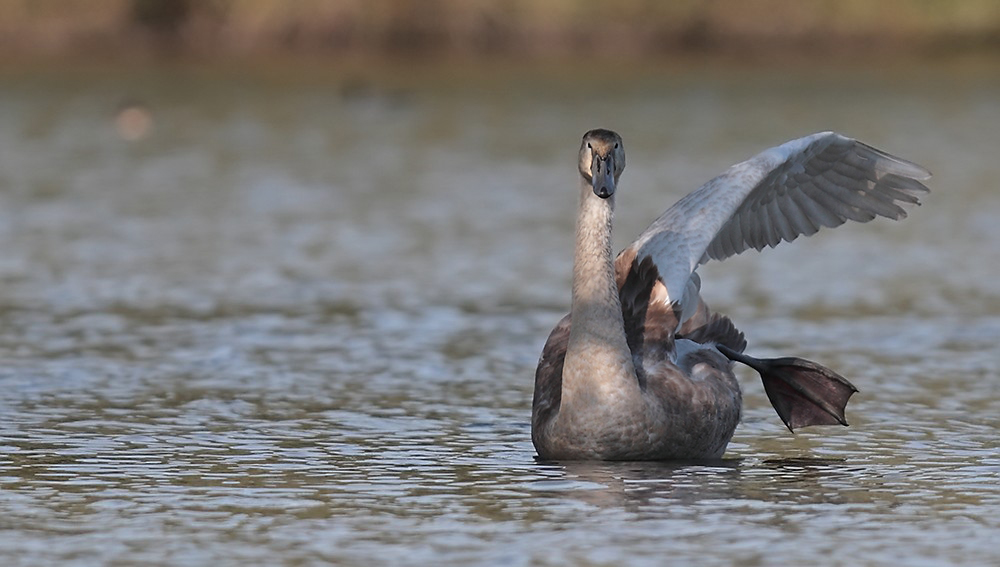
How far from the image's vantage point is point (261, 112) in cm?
3288

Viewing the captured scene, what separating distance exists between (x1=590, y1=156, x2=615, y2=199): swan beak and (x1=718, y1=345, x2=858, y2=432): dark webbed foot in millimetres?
1335

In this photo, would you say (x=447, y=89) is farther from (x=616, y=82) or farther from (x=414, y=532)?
(x=414, y=532)

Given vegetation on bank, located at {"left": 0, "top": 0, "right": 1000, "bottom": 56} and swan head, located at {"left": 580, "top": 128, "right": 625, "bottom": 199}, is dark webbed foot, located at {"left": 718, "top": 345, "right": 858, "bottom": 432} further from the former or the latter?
vegetation on bank, located at {"left": 0, "top": 0, "right": 1000, "bottom": 56}

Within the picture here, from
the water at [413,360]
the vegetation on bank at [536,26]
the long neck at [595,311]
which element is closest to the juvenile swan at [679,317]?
the long neck at [595,311]

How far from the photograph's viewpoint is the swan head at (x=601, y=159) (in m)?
8.70

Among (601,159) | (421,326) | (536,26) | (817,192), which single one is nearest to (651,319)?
(601,159)

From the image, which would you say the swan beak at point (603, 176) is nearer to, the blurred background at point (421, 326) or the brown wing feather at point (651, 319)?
the brown wing feather at point (651, 319)

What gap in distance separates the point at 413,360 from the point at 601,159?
3514mm

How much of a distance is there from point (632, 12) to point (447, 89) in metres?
10.1

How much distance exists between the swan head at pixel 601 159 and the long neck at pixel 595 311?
16 centimetres

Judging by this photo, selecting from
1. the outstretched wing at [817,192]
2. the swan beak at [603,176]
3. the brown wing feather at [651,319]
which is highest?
the outstretched wing at [817,192]

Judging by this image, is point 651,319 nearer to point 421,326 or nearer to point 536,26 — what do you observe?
point 421,326

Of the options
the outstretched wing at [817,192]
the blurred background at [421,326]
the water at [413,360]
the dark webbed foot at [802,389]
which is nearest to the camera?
the water at [413,360]

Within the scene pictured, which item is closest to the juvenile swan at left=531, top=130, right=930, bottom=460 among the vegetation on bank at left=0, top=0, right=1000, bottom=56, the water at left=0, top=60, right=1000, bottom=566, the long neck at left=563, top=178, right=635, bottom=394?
the long neck at left=563, top=178, right=635, bottom=394
